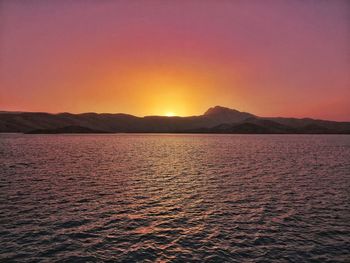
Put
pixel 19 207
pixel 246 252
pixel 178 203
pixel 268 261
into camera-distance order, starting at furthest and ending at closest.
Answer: pixel 178 203 → pixel 19 207 → pixel 246 252 → pixel 268 261

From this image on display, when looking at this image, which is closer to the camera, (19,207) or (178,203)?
(19,207)

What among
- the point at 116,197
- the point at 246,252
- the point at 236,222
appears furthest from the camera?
the point at 116,197

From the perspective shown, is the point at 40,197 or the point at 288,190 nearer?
the point at 40,197

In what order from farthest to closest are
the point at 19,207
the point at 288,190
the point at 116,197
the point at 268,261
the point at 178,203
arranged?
the point at 288,190
the point at 116,197
the point at 178,203
the point at 19,207
the point at 268,261

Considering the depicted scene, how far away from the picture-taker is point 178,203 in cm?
4069

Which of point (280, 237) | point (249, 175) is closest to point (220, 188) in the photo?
point (249, 175)

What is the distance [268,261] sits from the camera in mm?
22188

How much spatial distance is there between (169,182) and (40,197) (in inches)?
975

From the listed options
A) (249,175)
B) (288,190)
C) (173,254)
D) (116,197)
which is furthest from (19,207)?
(249,175)

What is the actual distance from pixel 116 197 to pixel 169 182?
1643cm

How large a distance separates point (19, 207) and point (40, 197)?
19.0 feet

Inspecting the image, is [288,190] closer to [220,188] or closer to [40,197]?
[220,188]

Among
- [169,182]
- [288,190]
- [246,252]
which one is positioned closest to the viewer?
[246,252]

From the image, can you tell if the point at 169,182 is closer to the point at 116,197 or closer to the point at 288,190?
the point at 116,197
